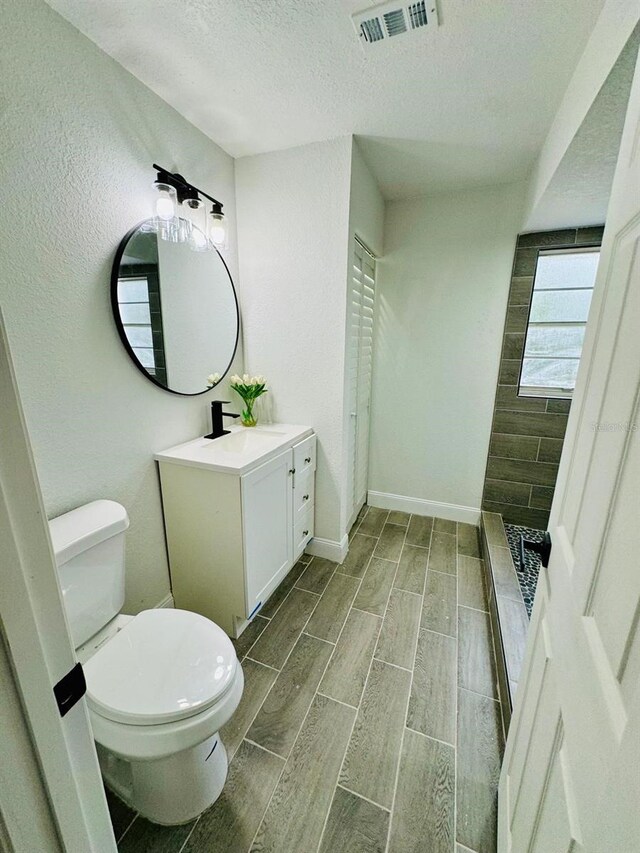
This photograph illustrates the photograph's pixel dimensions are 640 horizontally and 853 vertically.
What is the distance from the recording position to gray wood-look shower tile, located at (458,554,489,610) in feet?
6.32

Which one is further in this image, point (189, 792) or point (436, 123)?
point (436, 123)

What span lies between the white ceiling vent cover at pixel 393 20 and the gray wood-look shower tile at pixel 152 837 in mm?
2621

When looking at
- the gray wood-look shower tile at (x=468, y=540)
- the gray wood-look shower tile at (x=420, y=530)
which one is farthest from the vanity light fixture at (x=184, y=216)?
the gray wood-look shower tile at (x=468, y=540)

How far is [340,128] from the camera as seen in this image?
1676 mm

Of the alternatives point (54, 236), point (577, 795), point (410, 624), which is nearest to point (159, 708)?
point (577, 795)

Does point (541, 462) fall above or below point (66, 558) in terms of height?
below

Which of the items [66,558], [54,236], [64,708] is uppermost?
[54,236]

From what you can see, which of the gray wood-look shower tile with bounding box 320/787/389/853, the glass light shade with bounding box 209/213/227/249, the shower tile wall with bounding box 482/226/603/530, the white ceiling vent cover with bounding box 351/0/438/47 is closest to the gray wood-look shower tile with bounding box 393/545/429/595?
the shower tile wall with bounding box 482/226/603/530

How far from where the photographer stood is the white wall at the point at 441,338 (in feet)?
7.59

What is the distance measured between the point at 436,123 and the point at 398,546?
248 cm

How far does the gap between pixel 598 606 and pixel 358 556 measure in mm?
1906

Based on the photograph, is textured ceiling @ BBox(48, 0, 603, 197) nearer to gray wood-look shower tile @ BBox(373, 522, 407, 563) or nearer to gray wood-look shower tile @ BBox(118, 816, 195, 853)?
gray wood-look shower tile @ BBox(373, 522, 407, 563)

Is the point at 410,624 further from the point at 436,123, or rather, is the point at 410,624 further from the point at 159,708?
the point at 436,123

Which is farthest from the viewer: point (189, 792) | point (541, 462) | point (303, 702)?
point (541, 462)
